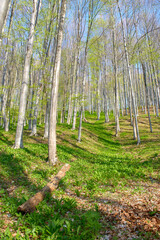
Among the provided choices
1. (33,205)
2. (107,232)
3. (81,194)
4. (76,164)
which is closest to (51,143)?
(76,164)

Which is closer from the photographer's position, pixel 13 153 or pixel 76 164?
pixel 13 153

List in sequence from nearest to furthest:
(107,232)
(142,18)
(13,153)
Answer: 1. (107,232)
2. (13,153)
3. (142,18)

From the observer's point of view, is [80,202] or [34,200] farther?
[80,202]

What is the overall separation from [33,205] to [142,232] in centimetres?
248

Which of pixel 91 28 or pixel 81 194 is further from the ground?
pixel 91 28

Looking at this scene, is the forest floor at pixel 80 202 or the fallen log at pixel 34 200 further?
the fallen log at pixel 34 200

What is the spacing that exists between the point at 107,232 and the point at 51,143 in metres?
4.96

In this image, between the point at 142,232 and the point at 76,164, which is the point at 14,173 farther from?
the point at 142,232

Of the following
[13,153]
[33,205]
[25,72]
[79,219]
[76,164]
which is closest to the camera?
[79,219]

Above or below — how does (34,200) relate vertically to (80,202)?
above

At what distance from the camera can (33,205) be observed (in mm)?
3611

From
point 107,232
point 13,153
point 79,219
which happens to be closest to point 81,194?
point 79,219

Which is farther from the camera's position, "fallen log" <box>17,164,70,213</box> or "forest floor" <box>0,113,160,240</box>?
"fallen log" <box>17,164,70,213</box>

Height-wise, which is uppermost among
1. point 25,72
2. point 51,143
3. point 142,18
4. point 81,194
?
point 142,18
